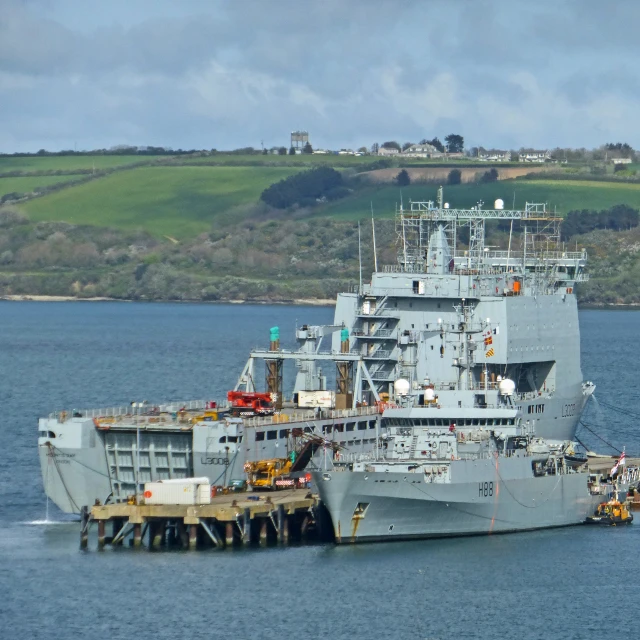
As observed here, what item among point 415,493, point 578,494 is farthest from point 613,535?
point 415,493

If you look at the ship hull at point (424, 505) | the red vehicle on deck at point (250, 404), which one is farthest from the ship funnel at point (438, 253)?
the ship hull at point (424, 505)

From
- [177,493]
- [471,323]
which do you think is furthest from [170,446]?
[471,323]

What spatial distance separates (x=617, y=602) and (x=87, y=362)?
8539cm

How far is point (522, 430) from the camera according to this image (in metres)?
67.3

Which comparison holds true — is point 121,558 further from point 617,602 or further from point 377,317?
point 377,317

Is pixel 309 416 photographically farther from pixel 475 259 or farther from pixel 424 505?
pixel 475 259

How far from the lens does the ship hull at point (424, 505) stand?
6091 cm

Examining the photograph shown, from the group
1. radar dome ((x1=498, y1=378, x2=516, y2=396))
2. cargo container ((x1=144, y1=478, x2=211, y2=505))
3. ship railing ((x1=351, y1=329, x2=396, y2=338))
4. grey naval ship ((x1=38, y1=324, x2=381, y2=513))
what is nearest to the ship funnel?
ship railing ((x1=351, y1=329, x2=396, y2=338))

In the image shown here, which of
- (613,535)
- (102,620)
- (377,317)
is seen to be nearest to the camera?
(102,620)

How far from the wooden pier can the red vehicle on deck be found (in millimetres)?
5657

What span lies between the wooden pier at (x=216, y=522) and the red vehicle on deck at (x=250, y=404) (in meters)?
5.66

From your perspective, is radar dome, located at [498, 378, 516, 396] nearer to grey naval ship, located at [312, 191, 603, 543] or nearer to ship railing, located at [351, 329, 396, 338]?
grey naval ship, located at [312, 191, 603, 543]

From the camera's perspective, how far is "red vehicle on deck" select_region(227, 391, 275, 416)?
68.9 metres

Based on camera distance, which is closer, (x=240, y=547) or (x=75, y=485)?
(x=240, y=547)
